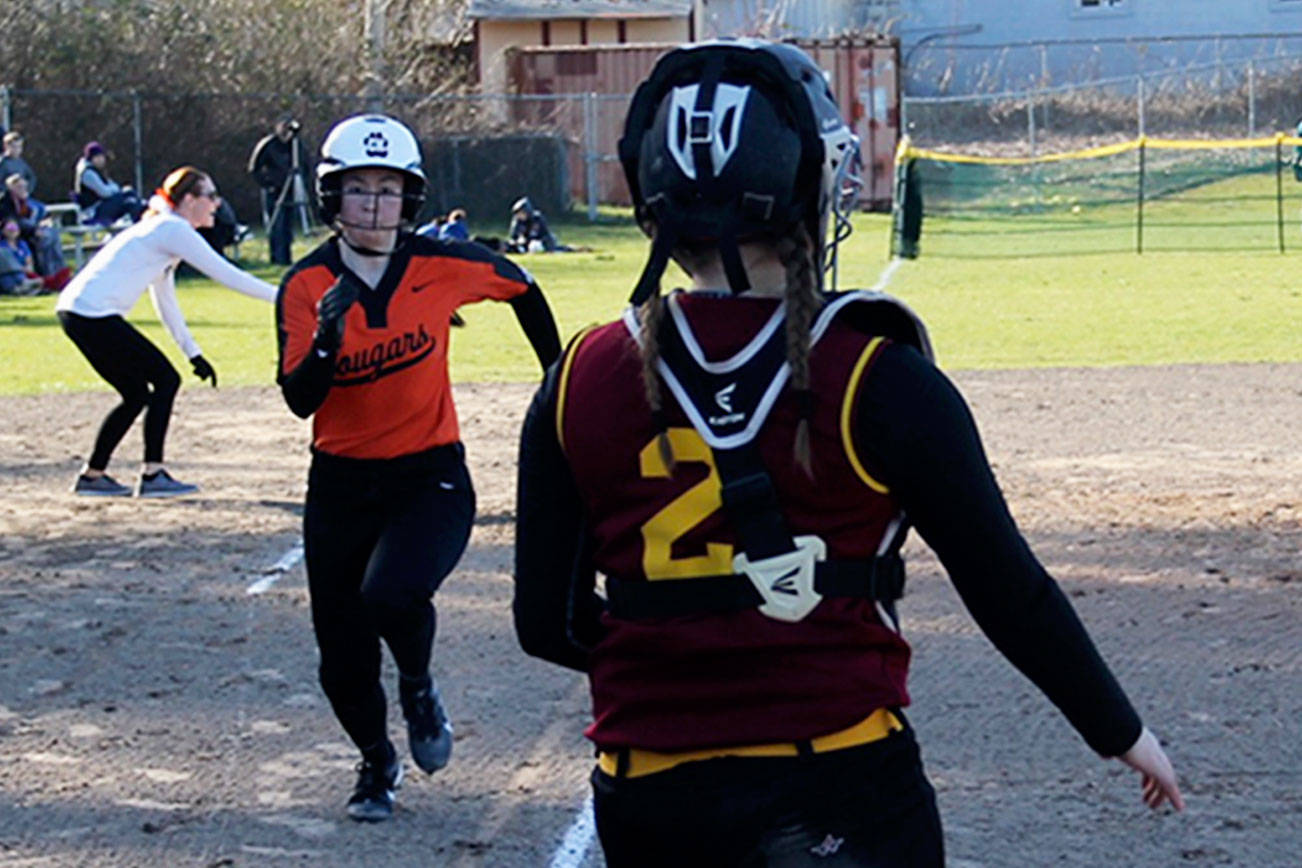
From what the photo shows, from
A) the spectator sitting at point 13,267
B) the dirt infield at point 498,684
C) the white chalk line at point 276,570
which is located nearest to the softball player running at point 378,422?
the dirt infield at point 498,684

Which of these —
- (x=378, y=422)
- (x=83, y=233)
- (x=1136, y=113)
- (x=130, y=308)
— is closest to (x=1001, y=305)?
(x=130, y=308)

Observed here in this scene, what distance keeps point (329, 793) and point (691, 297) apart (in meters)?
3.81

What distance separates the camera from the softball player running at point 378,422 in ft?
19.7

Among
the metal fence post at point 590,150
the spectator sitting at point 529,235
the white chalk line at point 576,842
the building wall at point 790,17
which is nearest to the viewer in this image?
the white chalk line at point 576,842

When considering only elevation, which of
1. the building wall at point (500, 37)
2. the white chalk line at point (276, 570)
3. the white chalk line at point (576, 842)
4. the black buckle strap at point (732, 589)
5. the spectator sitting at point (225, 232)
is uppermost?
the building wall at point (500, 37)

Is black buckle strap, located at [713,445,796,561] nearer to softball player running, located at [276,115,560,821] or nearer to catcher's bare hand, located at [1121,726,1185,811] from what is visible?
catcher's bare hand, located at [1121,726,1185,811]

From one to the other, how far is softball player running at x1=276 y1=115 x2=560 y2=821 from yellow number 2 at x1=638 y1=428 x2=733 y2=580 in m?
2.96

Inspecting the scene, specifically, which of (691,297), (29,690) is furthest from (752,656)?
(29,690)

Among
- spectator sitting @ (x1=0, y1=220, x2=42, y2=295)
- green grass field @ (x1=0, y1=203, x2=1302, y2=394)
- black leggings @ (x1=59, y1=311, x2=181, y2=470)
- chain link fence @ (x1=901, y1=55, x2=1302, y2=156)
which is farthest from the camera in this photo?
chain link fence @ (x1=901, y1=55, x2=1302, y2=156)

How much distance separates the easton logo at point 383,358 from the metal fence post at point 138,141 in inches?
1120

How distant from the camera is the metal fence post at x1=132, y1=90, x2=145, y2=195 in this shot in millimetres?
33906

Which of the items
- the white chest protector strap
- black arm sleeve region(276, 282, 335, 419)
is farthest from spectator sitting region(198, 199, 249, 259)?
the white chest protector strap

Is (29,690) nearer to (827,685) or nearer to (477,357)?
Result: (827,685)

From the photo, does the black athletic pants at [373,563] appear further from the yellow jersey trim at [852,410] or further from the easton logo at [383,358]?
the yellow jersey trim at [852,410]
